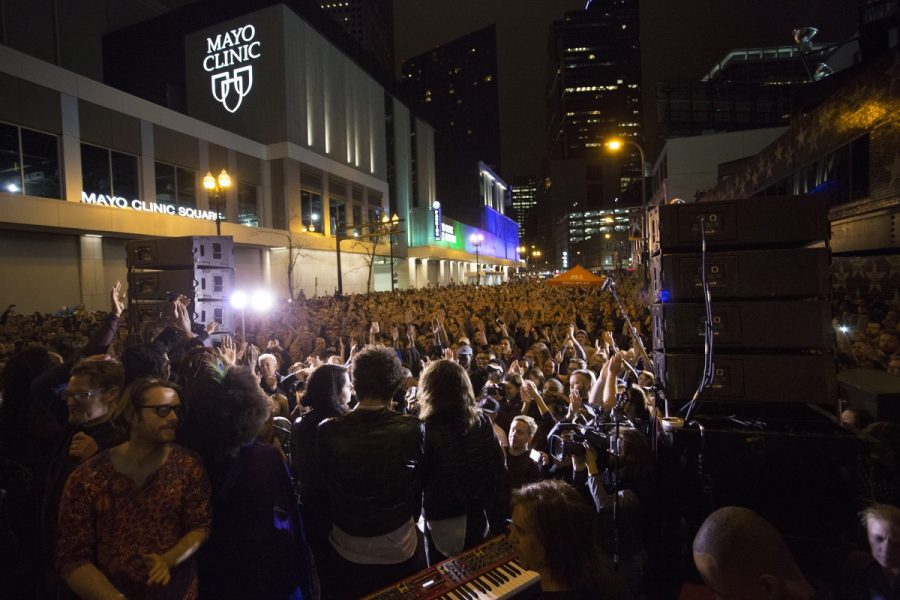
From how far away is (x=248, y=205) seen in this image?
3181cm

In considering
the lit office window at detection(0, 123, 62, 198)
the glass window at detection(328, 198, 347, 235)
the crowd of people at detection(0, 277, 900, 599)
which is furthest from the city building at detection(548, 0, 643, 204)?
the crowd of people at detection(0, 277, 900, 599)

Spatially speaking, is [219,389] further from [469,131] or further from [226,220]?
[469,131]

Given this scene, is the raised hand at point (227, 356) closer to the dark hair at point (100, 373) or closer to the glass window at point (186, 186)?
the dark hair at point (100, 373)

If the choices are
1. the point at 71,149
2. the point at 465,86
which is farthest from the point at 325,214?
the point at 465,86

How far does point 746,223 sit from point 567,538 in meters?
2.20

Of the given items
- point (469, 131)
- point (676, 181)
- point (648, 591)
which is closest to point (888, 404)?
point (648, 591)

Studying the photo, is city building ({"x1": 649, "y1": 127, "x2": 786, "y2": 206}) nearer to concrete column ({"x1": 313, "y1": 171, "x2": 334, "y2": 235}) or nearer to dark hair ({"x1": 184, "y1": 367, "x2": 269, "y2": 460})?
concrete column ({"x1": 313, "y1": 171, "x2": 334, "y2": 235})

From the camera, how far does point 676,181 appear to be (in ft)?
137

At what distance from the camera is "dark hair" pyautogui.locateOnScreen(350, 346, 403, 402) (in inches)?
105

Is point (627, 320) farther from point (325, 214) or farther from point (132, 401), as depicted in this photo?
point (325, 214)

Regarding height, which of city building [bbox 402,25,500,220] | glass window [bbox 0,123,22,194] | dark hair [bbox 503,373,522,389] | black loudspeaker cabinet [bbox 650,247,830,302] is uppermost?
city building [bbox 402,25,500,220]

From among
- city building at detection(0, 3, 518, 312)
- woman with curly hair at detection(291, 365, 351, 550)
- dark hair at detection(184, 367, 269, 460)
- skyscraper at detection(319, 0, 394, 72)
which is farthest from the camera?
skyscraper at detection(319, 0, 394, 72)

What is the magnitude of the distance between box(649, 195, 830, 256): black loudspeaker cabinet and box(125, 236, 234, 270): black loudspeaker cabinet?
5478mm

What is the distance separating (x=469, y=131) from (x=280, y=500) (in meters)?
169
